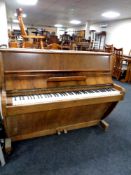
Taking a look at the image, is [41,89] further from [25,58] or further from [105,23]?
[105,23]

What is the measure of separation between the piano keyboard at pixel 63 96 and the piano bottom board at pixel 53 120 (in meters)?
0.20

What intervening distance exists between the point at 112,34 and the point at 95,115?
8499 millimetres

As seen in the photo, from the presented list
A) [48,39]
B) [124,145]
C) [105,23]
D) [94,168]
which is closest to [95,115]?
[124,145]

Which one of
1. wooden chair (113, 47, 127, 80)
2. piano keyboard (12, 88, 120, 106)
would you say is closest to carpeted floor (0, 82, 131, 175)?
piano keyboard (12, 88, 120, 106)

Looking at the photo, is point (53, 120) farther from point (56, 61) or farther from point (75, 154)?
point (56, 61)

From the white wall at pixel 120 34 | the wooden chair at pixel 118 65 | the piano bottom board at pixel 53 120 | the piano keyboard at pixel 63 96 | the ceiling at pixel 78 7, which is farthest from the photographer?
the white wall at pixel 120 34

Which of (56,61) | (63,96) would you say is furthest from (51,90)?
(56,61)

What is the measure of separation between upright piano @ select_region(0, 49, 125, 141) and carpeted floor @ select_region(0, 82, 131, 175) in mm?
155

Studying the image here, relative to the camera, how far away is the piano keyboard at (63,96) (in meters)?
1.43

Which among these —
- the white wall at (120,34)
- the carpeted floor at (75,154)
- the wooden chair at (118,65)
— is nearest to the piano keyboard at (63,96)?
the carpeted floor at (75,154)

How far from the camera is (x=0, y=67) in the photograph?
1.49 metres

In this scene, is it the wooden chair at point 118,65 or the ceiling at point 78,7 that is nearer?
the ceiling at point 78,7

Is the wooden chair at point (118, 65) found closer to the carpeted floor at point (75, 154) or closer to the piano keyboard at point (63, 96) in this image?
the carpeted floor at point (75, 154)

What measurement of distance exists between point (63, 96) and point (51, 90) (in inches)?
6.1
